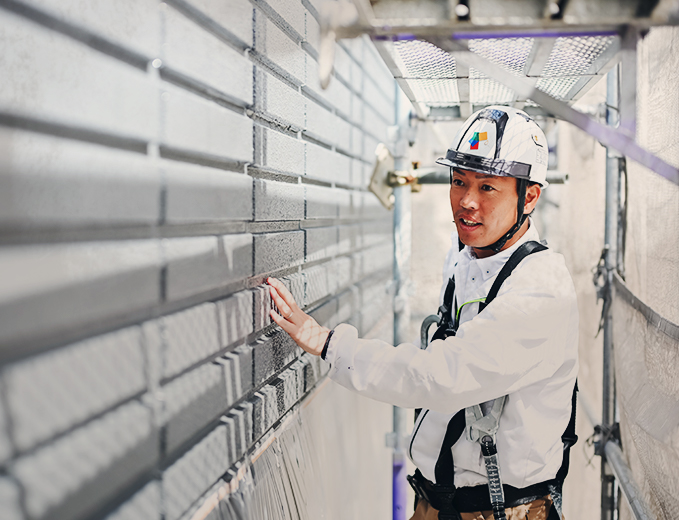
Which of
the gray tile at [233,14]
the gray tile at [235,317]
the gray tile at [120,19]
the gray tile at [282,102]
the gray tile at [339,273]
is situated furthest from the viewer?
the gray tile at [339,273]

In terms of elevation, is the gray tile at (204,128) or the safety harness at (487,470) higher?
the gray tile at (204,128)

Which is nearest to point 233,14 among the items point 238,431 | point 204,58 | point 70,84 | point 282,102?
point 204,58

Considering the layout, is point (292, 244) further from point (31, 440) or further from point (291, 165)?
point (31, 440)

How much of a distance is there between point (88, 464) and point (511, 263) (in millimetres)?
1650

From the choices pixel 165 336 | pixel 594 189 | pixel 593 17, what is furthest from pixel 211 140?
pixel 594 189

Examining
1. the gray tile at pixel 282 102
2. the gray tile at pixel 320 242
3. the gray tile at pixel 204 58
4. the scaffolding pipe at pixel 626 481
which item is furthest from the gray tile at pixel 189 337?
the scaffolding pipe at pixel 626 481

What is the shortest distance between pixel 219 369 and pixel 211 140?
2.30ft

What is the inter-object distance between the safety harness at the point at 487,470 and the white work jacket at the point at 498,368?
0.04 meters

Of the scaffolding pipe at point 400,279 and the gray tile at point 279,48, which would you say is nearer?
A: the gray tile at point 279,48

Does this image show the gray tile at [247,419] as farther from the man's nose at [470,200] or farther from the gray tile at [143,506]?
the man's nose at [470,200]

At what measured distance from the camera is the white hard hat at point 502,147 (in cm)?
233

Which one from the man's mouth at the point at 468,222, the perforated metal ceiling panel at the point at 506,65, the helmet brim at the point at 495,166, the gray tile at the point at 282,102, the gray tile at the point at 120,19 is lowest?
the man's mouth at the point at 468,222

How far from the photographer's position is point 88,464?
115 cm

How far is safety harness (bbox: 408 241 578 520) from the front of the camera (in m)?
2.22
